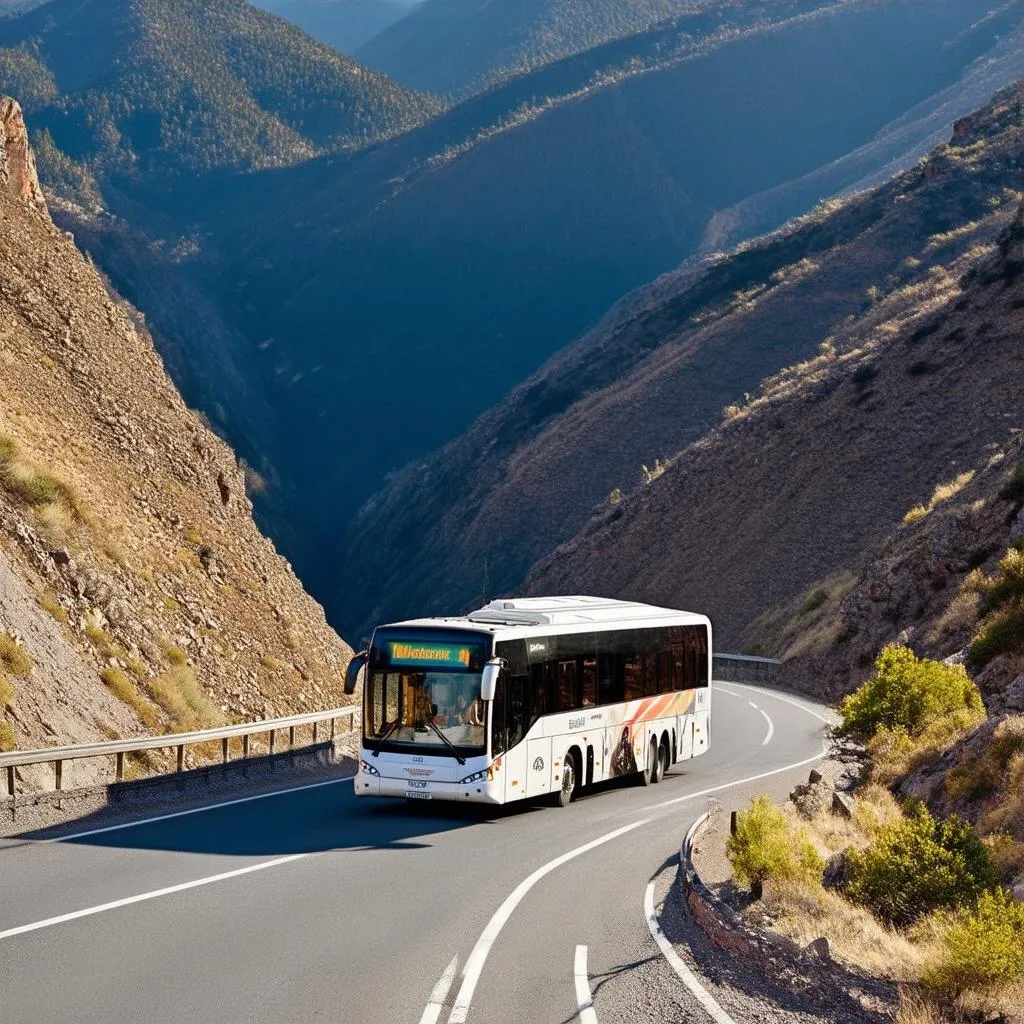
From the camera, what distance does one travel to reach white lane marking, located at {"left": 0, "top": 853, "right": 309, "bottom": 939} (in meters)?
11.4

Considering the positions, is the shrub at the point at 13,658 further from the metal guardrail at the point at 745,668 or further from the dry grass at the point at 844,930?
the metal guardrail at the point at 745,668

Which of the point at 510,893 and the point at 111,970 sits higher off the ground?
the point at 111,970

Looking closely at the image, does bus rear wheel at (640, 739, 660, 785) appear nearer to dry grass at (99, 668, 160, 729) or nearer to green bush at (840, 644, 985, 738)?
green bush at (840, 644, 985, 738)

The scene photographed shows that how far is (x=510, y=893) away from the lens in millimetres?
13836

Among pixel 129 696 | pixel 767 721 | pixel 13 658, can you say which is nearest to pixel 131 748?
pixel 13 658

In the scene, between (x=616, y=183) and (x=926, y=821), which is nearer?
(x=926, y=821)

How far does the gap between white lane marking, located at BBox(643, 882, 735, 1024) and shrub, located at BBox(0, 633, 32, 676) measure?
10233mm

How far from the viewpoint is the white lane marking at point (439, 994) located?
916 centimetres

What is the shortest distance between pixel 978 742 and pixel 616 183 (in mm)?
146006

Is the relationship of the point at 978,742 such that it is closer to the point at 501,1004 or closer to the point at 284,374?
the point at 501,1004

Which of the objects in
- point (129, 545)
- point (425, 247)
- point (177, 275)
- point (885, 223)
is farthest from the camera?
point (425, 247)

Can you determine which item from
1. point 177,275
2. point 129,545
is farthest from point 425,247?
point 129,545

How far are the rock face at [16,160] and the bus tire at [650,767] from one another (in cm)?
2033

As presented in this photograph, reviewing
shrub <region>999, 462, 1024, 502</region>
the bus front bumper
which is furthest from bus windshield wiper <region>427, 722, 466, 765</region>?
shrub <region>999, 462, 1024, 502</region>
